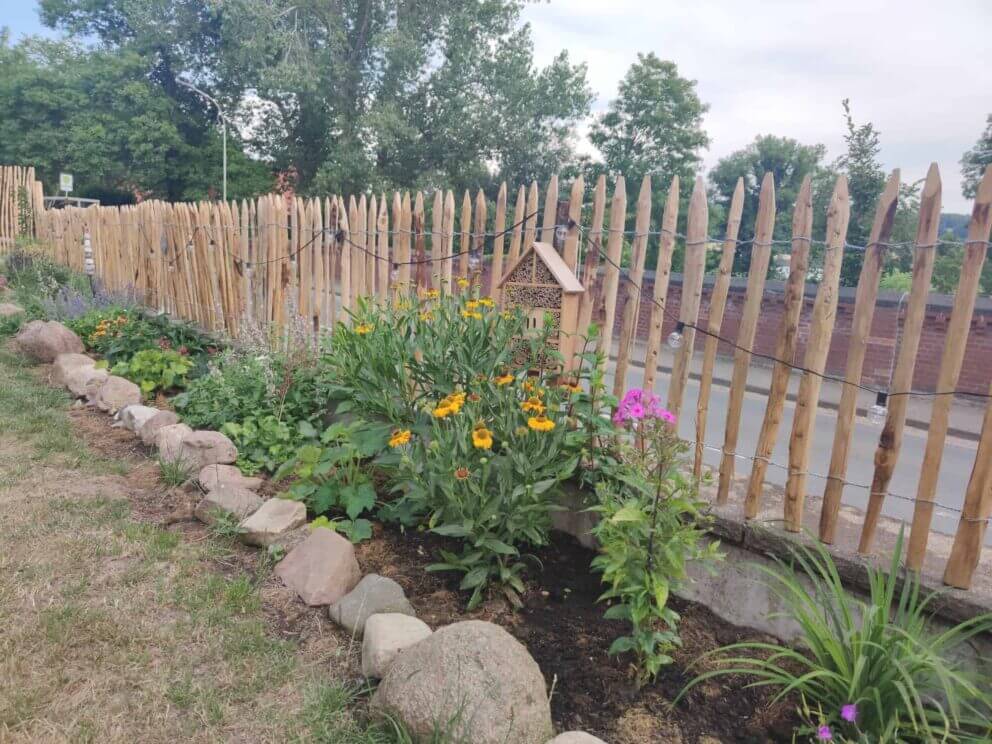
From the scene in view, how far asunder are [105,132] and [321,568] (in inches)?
1308

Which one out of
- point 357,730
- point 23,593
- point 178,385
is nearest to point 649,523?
point 357,730

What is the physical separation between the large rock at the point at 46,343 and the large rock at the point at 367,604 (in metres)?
5.77

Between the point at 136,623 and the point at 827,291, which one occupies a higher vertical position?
the point at 827,291

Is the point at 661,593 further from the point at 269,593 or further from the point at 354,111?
the point at 354,111

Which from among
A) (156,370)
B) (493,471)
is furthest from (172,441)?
(493,471)

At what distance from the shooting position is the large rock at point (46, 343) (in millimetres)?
6789

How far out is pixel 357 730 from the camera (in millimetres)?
2117

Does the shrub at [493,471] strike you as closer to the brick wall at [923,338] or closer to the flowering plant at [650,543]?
the flowering plant at [650,543]

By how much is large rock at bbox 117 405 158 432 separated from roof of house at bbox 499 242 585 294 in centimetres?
313

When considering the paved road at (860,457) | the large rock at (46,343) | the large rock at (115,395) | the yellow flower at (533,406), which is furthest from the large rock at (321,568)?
the large rock at (46,343)

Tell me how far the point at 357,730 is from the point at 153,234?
816 centimetres

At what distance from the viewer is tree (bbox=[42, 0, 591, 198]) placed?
2516 centimetres

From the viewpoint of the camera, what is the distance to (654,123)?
2727cm

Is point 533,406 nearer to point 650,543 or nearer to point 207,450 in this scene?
point 650,543
